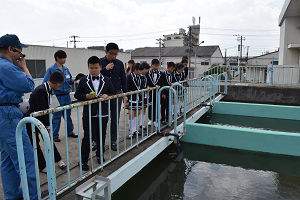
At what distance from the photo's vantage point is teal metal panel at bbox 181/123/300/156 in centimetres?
479

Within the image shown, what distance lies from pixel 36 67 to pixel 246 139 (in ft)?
60.9

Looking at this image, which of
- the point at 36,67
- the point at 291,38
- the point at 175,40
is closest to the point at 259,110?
the point at 291,38

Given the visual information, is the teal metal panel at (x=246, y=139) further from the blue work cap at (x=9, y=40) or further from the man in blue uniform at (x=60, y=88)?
the blue work cap at (x=9, y=40)

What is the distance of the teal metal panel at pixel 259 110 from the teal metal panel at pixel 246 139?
3.34m

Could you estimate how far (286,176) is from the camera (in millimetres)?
4156

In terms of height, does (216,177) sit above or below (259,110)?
Result: below

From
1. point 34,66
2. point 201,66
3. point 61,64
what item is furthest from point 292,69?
point 201,66

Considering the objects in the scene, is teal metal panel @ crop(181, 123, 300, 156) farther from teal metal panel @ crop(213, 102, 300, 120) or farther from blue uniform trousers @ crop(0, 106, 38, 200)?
blue uniform trousers @ crop(0, 106, 38, 200)

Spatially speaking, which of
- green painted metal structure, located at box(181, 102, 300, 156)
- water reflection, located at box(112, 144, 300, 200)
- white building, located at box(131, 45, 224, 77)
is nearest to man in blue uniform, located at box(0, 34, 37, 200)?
water reflection, located at box(112, 144, 300, 200)

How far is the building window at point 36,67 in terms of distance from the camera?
1873 centimetres

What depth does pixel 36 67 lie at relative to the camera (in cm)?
1927

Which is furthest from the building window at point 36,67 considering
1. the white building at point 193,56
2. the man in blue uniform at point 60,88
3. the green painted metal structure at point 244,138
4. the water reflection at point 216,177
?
the white building at point 193,56

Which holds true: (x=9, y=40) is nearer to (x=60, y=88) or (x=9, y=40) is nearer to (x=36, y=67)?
(x=60, y=88)

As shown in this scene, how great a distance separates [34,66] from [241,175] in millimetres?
18958
